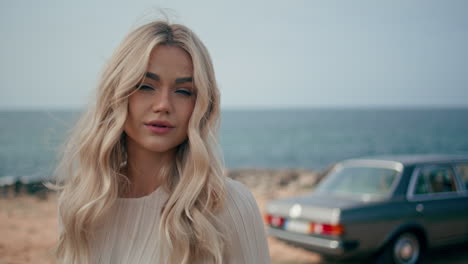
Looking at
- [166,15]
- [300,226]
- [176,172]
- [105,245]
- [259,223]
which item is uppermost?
[166,15]

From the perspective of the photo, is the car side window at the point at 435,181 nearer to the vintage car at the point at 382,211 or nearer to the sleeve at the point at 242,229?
the vintage car at the point at 382,211

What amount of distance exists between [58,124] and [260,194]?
11.6 m

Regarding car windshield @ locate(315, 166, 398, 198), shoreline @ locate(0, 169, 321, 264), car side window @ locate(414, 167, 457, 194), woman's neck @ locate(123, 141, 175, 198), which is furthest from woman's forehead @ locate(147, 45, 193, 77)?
car side window @ locate(414, 167, 457, 194)

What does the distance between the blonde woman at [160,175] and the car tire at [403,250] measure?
4.27 meters

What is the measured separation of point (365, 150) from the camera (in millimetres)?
52312

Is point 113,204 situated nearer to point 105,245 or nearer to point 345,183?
point 105,245

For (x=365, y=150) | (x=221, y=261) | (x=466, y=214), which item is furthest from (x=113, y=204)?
(x=365, y=150)

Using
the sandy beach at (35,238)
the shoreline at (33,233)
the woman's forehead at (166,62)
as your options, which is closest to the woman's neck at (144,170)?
the woman's forehead at (166,62)

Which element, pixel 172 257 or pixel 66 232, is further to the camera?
pixel 66 232

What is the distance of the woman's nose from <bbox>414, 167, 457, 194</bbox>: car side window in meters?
5.06

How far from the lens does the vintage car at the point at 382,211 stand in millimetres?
5246

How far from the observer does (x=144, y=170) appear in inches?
76.6

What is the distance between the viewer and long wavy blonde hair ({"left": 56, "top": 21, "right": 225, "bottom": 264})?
167cm

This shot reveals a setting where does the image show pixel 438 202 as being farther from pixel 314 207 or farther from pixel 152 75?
pixel 152 75
